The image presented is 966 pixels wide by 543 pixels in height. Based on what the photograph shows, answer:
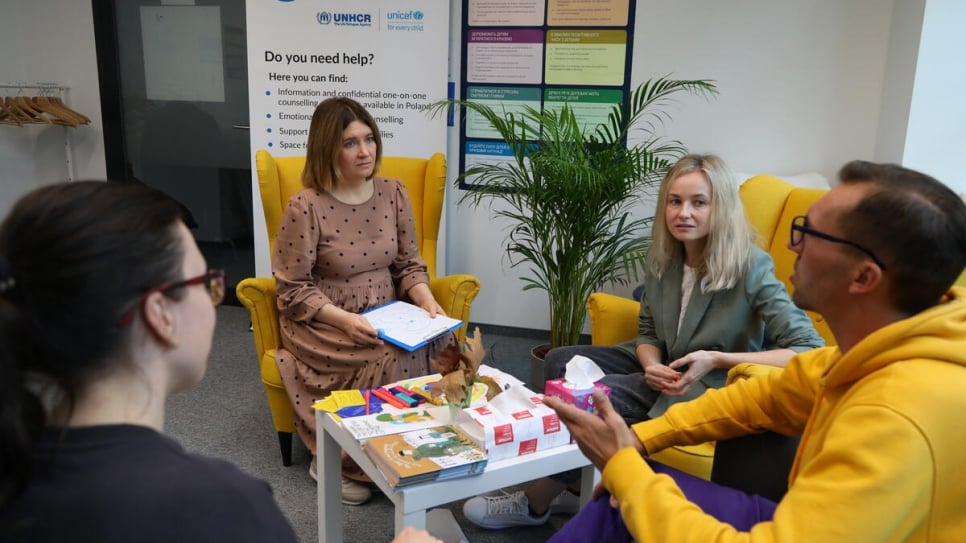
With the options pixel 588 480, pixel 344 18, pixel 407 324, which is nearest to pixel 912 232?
pixel 588 480

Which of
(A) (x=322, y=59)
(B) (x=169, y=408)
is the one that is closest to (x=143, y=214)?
(B) (x=169, y=408)

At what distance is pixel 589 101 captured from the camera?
144 inches

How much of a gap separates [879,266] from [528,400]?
988mm

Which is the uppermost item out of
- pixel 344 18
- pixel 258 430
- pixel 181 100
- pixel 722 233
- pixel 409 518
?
pixel 344 18

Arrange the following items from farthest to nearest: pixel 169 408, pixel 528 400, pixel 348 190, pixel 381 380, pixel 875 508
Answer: pixel 169 408, pixel 348 190, pixel 381 380, pixel 528 400, pixel 875 508

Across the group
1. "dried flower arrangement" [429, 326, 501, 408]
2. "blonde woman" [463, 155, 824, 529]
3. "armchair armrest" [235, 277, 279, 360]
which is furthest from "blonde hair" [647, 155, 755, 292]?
Result: "armchair armrest" [235, 277, 279, 360]

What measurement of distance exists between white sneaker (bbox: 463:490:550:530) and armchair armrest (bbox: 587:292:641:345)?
0.67 metres

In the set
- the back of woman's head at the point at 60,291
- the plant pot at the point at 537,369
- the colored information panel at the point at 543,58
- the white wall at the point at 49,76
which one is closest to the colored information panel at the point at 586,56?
the colored information panel at the point at 543,58

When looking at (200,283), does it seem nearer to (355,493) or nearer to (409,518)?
(409,518)

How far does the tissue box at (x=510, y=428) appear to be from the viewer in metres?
1.65

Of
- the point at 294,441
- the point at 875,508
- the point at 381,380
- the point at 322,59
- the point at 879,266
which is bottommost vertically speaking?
the point at 294,441

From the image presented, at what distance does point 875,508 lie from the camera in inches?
35.7

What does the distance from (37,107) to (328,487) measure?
3.50 metres

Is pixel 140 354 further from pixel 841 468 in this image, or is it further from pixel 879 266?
pixel 879 266
